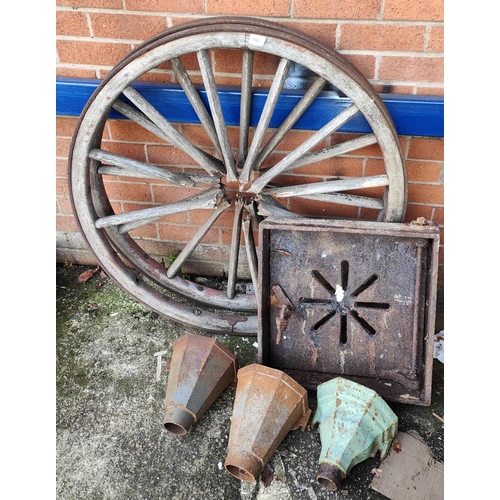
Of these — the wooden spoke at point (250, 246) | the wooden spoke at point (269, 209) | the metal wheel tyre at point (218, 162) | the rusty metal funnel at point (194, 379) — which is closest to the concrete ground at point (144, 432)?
the rusty metal funnel at point (194, 379)

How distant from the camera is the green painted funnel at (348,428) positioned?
66.9 inches

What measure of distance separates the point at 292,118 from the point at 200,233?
2.36 ft

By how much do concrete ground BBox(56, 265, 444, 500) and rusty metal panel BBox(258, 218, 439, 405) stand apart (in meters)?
0.17

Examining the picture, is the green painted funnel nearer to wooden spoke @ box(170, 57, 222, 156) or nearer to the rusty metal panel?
the rusty metal panel

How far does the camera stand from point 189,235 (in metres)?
2.61

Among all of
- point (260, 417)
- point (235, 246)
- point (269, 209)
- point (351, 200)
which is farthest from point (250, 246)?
point (260, 417)

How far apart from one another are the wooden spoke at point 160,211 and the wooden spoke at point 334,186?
294 mm

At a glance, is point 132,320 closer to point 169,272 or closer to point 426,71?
point 169,272

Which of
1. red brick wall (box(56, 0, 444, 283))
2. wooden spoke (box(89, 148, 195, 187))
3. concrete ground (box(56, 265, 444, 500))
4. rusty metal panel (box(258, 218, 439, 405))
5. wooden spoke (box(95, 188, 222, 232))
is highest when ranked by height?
red brick wall (box(56, 0, 444, 283))

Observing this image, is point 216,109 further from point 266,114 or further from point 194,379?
point 194,379

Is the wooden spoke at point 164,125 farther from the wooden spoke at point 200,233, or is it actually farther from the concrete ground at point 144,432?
the concrete ground at point 144,432

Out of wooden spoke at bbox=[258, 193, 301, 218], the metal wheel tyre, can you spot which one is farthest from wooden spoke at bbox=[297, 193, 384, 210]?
wooden spoke at bbox=[258, 193, 301, 218]

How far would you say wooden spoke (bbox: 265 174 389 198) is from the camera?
195cm

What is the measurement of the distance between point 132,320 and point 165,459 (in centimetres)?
82
